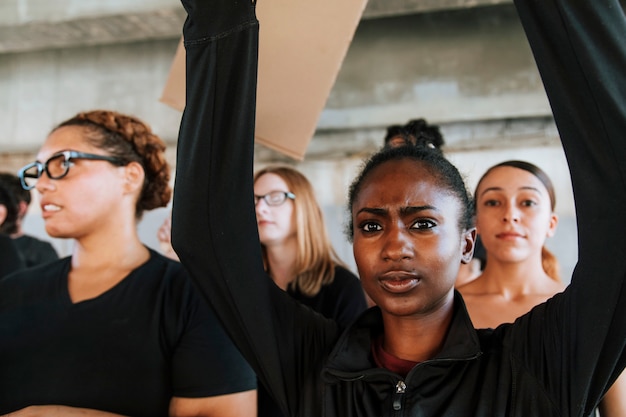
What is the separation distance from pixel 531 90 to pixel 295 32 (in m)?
3.03

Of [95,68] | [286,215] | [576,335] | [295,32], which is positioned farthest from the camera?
[95,68]

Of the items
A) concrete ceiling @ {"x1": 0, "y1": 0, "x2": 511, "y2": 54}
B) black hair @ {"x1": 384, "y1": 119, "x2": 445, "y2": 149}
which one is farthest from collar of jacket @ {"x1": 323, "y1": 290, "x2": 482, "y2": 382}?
concrete ceiling @ {"x1": 0, "y1": 0, "x2": 511, "y2": 54}

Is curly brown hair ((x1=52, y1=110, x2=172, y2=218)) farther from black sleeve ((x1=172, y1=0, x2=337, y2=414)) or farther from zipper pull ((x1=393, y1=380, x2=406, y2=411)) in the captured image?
zipper pull ((x1=393, y1=380, x2=406, y2=411))

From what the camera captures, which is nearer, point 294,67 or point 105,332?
point 105,332

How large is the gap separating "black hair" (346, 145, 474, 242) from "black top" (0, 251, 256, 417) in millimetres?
428

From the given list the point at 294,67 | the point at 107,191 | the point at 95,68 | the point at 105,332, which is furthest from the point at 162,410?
the point at 95,68

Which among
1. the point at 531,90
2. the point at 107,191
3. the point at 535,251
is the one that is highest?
the point at 531,90

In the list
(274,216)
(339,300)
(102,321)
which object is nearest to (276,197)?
(274,216)

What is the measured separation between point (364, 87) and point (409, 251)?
349 cm

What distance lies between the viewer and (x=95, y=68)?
4711 mm

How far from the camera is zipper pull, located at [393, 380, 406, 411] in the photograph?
0.92 meters

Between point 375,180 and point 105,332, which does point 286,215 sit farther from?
point 375,180

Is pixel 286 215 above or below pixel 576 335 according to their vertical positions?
above

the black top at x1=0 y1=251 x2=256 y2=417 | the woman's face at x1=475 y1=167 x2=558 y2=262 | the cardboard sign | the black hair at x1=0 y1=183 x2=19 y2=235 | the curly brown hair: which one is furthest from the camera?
the black hair at x1=0 y1=183 x2=19 y2=235
